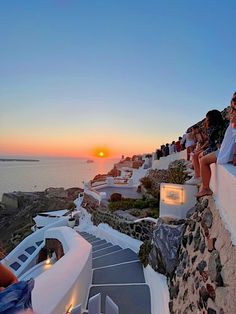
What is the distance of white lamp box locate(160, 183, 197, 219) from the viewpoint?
5.81 metres

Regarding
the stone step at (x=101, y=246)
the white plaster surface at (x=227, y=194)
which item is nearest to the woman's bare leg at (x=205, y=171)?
the white plaster surface at (x=227, y=194)

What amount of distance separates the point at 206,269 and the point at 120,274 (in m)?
3.36

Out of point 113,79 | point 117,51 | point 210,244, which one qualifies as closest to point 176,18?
point 117,51

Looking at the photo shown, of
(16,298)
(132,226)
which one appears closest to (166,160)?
(132,226)

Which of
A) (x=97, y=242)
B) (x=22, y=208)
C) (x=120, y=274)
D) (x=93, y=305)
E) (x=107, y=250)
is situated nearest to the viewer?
(x=93, y=305)

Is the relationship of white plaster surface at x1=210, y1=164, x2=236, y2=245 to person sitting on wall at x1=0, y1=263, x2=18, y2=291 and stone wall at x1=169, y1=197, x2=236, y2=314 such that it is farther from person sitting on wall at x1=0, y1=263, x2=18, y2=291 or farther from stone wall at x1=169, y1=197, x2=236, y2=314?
person sitting on wall at x1=0, y1=263, x2=18, y2=291

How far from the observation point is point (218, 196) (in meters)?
3.32

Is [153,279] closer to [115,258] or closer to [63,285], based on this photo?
[115,258]

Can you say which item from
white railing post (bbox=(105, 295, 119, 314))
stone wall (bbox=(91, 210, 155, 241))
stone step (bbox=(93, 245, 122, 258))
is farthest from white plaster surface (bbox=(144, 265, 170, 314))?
stone step (bbox=(93, 245, 122, 258))

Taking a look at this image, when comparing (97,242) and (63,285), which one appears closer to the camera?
(63,285)

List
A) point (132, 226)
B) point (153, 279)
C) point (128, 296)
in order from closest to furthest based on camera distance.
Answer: point (128, 296) → point (153, 279) → point (132, 226)

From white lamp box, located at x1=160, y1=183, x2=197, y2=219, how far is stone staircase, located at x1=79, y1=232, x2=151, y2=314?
4.73 ft

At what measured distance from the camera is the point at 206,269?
2.81 meters

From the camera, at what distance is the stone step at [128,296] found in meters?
4.33
